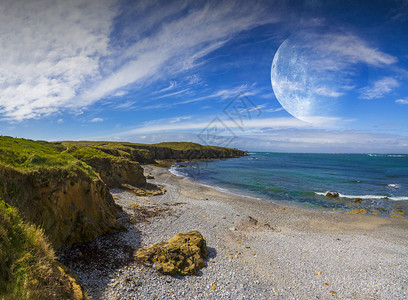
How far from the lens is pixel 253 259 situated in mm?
11195

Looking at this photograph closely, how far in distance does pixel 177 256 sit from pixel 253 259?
4.66 meters

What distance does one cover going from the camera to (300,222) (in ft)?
63.6

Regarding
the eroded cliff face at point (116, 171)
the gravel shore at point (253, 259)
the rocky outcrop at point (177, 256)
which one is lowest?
the gravel shore at point (253, 259)

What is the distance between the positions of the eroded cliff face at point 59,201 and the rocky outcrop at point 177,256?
10.5ft

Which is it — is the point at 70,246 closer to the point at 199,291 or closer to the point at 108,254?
the point at 108,254

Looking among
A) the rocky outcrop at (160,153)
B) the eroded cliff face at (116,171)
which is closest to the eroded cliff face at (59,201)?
the eroded cliff face at (116,171)

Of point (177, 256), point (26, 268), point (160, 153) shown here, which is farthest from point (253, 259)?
point (160, 153)

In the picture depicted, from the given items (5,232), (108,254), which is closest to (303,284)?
(108,254)

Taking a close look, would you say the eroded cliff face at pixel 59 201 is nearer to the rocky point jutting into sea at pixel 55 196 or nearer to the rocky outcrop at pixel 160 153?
the rocky point jutting into sea at pixel 55 196

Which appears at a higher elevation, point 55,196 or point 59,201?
point 55,196

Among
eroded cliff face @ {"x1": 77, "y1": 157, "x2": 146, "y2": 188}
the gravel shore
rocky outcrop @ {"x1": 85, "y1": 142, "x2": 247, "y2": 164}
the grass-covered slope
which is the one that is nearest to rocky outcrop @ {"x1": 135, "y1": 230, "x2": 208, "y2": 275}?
the gravel shore

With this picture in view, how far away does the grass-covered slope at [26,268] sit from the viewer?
4.38 m

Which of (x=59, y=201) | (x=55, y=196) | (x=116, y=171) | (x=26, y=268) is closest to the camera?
(x=26, y=268)

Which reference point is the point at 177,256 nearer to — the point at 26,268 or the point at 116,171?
the point at 26,268
